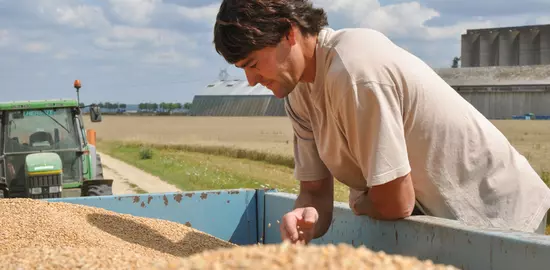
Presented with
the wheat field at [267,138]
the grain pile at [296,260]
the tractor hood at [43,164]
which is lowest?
the wheat field at [267,138]

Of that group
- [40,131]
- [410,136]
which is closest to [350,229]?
[410,136]

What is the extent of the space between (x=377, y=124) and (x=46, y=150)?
27.0 feet

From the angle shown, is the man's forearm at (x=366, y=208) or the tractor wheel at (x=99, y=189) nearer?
the man's forearm at (x=366, y=208)

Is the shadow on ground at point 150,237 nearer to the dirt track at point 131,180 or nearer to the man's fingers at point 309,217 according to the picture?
the man's fingers at point 309,217

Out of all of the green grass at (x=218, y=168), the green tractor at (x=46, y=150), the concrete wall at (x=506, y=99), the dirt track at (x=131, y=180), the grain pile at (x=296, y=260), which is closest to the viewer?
the grain pile at (x=296, y=260)

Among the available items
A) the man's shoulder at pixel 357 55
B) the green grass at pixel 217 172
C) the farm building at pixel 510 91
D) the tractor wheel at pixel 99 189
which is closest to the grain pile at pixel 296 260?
the man's shoulder at pixel 357 55

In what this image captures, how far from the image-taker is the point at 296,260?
1.53 meters

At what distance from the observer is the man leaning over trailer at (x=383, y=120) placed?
7.08 feet

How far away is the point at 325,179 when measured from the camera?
9.09 feet

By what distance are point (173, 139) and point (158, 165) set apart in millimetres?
11732

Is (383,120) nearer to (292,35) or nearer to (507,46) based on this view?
(292,35)

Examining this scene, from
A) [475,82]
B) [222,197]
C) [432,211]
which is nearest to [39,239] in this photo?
[222,197]

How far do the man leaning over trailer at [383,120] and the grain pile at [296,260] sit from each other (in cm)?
57

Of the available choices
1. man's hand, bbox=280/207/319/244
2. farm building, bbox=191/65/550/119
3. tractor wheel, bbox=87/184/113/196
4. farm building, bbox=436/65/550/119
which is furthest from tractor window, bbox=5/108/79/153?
farm building, bbox=191/65/550/119
